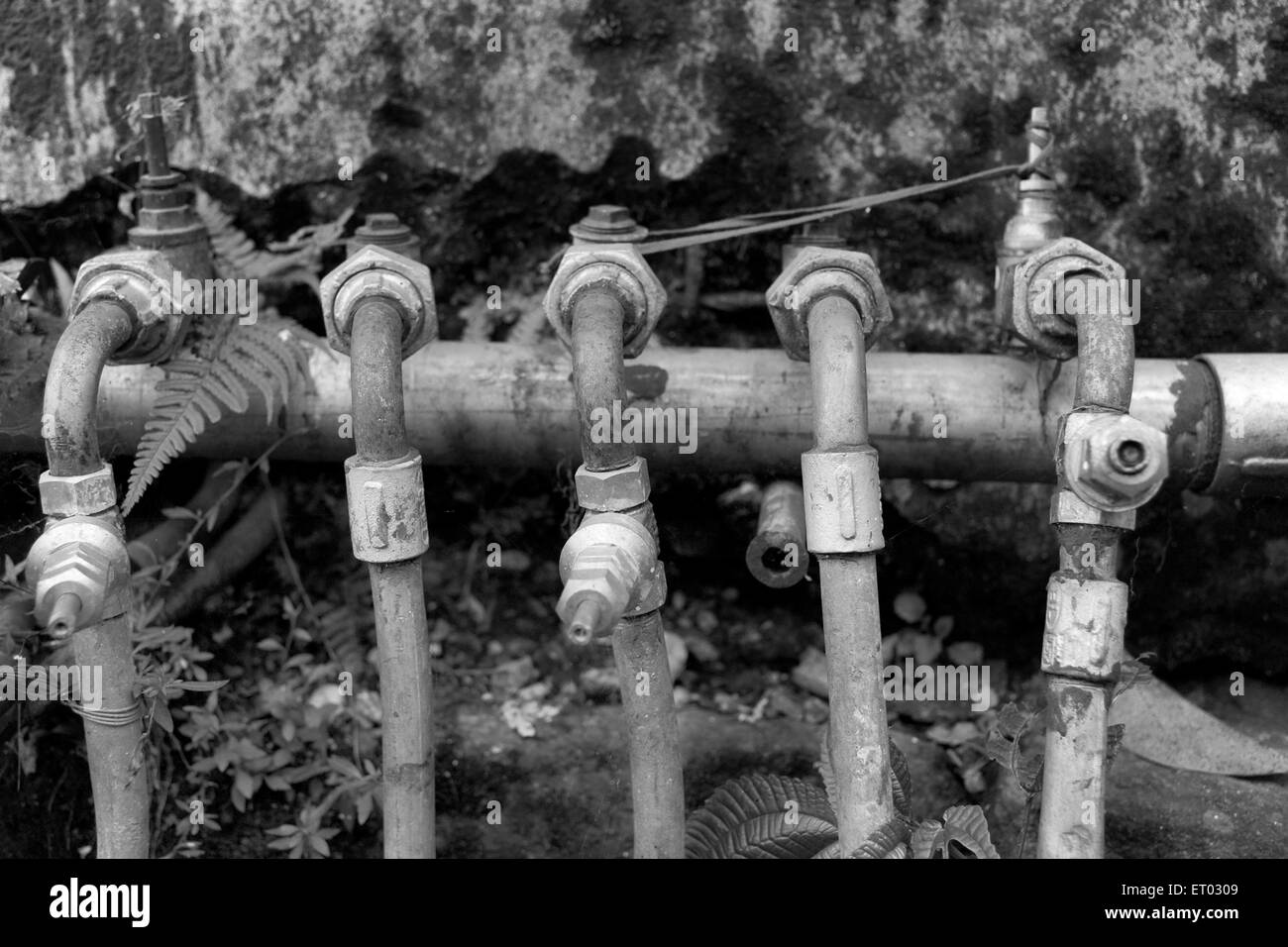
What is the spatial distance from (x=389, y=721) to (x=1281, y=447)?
1.71 meters

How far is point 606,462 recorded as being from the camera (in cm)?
225

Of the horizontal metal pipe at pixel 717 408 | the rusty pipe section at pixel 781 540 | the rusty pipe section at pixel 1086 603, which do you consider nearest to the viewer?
the rusty pipe section at pixel 1086 603

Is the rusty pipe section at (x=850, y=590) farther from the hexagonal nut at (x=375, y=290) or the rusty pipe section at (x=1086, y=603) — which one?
the hexagonal nut at (x=375, y=290)

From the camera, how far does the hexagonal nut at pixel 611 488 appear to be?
225cm

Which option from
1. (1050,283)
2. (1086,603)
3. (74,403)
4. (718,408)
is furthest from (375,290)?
(1086,603)

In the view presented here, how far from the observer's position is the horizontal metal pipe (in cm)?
269

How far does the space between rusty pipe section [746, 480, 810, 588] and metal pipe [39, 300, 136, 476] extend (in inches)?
46.1

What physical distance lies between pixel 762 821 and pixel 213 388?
134 cm

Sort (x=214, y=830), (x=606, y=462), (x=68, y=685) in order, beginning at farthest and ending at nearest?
(x=214, y=830), (x=68, y=685), (x=606, y=462)

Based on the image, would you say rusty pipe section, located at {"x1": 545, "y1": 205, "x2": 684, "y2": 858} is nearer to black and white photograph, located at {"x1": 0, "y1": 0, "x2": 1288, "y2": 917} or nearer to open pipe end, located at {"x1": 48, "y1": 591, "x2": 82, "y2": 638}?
black and white photograph, located at {"x1": 0, "y1": 0, "x2": 1288, "y2": 917}

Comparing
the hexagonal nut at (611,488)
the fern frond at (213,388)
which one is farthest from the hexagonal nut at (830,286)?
the fern frond at (213,388)

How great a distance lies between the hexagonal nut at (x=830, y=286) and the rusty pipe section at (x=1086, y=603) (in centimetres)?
37
